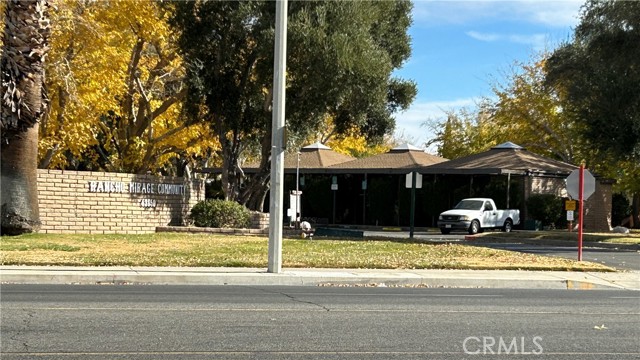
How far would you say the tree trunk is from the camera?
22734 millimetres

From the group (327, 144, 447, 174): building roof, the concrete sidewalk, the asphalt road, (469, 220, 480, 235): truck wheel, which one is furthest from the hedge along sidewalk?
(327, 144, 447, 174): building roof

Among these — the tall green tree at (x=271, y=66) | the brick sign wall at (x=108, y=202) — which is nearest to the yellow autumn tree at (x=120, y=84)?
the tall green tree at (x=271, y=66)

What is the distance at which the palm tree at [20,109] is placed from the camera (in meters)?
22.6

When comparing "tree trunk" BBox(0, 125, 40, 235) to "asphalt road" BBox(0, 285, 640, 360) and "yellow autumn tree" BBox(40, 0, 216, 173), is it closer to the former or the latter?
"yellow autumn tree" BBox(40, 0, 216, 173)

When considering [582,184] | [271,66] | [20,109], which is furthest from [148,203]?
[582,184]

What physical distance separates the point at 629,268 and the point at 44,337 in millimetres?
16963

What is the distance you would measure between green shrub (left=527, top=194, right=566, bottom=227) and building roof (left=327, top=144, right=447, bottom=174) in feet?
21.7

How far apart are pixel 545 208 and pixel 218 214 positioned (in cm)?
1985

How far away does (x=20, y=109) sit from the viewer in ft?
74.2

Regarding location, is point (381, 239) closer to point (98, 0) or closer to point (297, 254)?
point (297, 254)

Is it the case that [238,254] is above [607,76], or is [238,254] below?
below

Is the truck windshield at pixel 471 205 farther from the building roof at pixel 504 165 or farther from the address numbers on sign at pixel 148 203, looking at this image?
the address numbers on sign at pixel 148 203

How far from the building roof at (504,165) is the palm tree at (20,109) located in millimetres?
25216

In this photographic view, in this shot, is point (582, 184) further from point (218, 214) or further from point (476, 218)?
point (476, 218)
